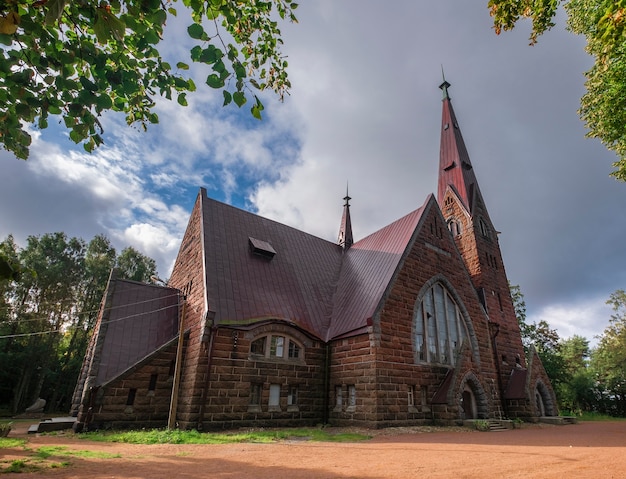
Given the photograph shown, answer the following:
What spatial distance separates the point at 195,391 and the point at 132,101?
36.1ft

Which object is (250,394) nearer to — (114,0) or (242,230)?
(242,230)

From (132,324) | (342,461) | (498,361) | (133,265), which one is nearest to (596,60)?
(342,461)

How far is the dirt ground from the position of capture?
5.80 m

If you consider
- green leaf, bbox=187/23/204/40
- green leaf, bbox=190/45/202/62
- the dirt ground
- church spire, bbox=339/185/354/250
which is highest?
church spire, bbox=339/185/354/250

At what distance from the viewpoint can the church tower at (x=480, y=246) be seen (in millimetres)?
22609

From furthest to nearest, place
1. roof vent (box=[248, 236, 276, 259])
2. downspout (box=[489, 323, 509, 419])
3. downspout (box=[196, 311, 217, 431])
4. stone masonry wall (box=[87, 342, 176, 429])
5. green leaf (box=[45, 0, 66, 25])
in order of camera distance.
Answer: downspout (box=[489, 323, 509, 419])
roof vent (box=[248, 236, 276, 259])
stone masonry wall (box=[87, 342, 176, 429])
downspout (box=[196, 311, 217, 431])
green leaf (box=[45, 0, 66, 25])

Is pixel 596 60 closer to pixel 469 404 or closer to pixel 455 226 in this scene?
pixel 469 404

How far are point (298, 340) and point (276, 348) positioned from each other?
3.74 ft

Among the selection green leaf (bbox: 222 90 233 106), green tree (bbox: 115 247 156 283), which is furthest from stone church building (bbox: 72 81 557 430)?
green tree (bbox: 115 247 156 283)

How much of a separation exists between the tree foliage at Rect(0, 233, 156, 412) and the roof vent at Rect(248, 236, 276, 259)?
20.2 metres

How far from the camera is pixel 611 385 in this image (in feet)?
138

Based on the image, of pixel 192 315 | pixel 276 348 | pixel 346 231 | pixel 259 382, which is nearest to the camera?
pixel 259 382

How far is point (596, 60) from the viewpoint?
10516 millimetres

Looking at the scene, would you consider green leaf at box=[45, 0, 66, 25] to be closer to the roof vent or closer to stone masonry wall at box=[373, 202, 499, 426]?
stone masonry wall at box=[373, 202, 499, 426]
